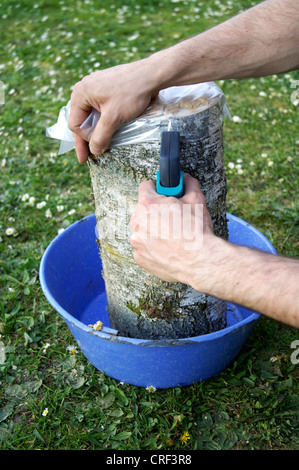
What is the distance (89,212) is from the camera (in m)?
2.98

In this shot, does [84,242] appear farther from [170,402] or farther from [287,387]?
[287,387]

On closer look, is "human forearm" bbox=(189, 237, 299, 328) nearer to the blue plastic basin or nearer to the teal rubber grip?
the teal rubber grip

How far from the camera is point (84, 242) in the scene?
2361 millimetres

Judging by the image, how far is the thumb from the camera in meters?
1.49

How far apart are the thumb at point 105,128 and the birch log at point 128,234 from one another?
0.25 feet

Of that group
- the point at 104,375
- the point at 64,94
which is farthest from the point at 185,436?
the point at 64,94

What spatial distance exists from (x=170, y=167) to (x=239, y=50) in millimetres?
558

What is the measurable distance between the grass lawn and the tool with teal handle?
93cm

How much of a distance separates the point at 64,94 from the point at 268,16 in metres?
2.88

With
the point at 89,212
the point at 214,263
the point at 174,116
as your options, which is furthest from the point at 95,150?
the point at 89,212

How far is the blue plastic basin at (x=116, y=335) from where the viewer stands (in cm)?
165

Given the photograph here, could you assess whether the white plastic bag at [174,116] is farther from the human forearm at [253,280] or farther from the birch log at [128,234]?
the human forearm at [253,280]

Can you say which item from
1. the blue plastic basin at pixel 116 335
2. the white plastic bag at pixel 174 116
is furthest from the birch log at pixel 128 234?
the blue plastic basin at pixel 116 335

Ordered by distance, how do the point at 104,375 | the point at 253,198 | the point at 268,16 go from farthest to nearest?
the point at 253,198, the point at 104,375, the point at 268,16
